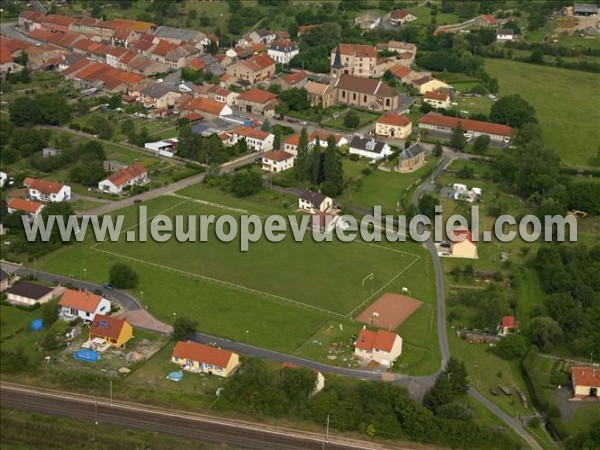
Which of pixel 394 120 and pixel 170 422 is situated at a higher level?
pixel 394 120

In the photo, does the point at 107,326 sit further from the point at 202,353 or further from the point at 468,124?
the point at 468,124

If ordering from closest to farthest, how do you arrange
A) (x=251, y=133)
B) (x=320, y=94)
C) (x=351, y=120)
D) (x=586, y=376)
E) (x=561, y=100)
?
(x=586, y=376) → (x=251, y=133) → (x=351, y=120) → (x=320, y=94) → (x=561, y=100)

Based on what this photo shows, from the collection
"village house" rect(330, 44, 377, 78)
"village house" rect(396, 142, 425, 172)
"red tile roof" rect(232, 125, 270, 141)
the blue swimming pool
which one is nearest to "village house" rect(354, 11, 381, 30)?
"village house" rect(330, 44, 377, 78)

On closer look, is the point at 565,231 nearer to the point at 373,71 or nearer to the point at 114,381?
the point at 114,381

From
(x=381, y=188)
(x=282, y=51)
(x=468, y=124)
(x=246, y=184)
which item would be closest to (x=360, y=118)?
(x=468, y=124)

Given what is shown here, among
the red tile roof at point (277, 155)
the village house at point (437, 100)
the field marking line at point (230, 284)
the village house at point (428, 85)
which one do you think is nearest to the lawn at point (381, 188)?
the red tile roof at point (277, 155)

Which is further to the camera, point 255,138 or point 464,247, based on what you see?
point 255,138

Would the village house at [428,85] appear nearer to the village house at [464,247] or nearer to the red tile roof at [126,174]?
the red tile roof at [126,174]
